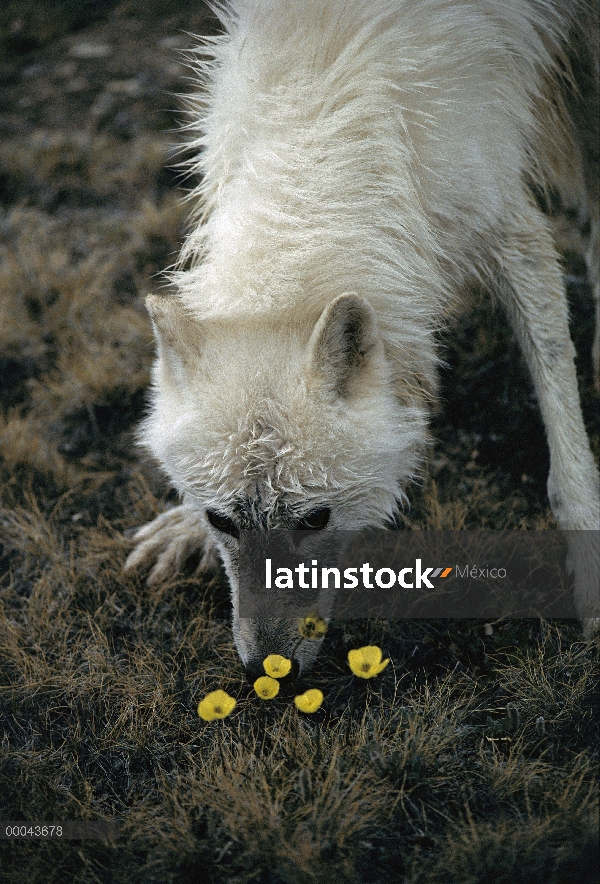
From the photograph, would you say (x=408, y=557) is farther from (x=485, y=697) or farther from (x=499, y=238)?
(x=499, y=238)

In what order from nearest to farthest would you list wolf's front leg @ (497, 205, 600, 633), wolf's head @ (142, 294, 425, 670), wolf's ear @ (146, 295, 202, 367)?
1. wolf's head @ (142, 294, 425, 670)
2. wolf's ear @ (146, 295, 202, 367)
3. wolf's front leg @ (497, 205, 600, 633)

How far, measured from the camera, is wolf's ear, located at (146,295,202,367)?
2.50 meters

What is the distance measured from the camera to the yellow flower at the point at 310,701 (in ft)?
8.65

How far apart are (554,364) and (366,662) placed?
1474 millimetres

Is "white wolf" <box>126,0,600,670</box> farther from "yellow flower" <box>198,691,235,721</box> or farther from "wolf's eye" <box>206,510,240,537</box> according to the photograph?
"yellow flower" <box>198,691,235,721</box>

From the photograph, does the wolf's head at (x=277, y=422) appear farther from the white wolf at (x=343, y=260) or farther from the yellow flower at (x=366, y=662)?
the yellow flower at (x=366, y=662)

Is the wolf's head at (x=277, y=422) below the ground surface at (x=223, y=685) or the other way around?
the other way around

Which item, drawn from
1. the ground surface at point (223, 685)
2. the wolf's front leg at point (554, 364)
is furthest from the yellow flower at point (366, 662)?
the wolf's front leg at point (554, 364)

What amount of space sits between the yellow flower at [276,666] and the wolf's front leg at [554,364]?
1310 mm

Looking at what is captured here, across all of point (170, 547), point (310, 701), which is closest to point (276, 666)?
point (310, 701)

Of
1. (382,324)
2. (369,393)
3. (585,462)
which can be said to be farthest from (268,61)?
(585,462)

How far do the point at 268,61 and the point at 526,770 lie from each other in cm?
261

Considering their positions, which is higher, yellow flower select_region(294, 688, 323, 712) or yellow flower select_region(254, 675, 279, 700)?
yellow flower select_region(254, 675, 279, 700)

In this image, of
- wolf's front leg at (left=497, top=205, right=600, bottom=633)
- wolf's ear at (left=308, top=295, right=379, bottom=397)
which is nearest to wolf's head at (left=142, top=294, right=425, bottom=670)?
wolf's ear at (left=308, top=295, right=379, bottom=397)
